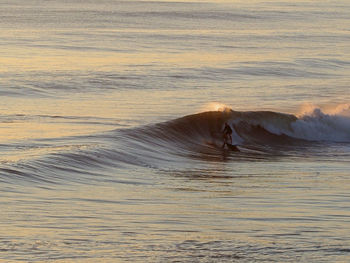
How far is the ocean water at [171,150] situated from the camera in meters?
9.78

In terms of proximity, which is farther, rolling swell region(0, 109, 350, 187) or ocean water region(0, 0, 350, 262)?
rolling swell region(0, 109, 350, 187)

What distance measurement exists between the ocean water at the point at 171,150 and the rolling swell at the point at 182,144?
46 millimetres

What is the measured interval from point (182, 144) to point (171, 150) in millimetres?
1402

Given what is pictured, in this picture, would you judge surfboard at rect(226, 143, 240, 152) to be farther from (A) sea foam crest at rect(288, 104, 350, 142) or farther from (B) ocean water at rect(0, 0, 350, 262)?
(A) sea foam crest at rect(288, 104, 350, 142)

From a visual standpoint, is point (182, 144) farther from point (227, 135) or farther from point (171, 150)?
point (227, 135)

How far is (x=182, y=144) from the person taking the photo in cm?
2086

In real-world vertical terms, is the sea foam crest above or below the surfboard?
above

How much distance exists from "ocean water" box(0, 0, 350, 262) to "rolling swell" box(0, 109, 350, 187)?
5 centimetres

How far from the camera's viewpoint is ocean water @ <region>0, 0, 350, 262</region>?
9781mm

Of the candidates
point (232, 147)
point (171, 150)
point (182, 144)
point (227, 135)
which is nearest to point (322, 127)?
point (227, 135)

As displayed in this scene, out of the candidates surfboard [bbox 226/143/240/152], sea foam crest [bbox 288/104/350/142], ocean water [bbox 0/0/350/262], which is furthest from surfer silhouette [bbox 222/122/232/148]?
sea foam crest [bbox 288/104/350/142]

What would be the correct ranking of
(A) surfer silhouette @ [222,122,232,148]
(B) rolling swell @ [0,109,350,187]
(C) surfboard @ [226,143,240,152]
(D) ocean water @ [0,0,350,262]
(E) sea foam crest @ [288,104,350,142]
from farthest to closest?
(E) sea foam crest @ [288,104,350,142] < (A) surfer silhouette @ [222,122,232,148] < (C) surfboard @ [226,143,240,152] < (B) rolling swell @ [0,109,350,187] < (D) ocean water @ [0,0,350,262]

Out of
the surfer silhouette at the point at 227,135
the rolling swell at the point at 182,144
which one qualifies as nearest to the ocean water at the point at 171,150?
the rolling swell at the point at 182,144

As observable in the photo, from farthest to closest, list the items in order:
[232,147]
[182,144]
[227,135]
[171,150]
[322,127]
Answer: [322,127] → [227,135] → [232,147] → [182,144] → [171,150]
